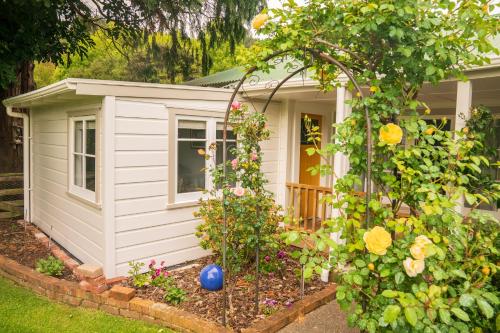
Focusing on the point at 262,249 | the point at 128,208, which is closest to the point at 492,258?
the point at 262,249

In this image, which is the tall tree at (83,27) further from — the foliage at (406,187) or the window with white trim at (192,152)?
the foliage at (406,187)

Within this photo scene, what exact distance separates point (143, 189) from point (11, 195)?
5.08 meters

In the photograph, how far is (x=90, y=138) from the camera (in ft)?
17.0

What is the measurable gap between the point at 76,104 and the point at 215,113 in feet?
6.70

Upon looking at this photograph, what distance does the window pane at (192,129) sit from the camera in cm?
→ 527

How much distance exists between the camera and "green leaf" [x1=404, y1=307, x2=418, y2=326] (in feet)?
5.51

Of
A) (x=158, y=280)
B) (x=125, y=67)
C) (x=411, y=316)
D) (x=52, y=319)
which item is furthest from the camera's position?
(x=125, y=67)

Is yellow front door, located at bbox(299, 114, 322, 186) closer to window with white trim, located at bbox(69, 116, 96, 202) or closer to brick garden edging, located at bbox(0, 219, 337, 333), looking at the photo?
brick garden edging, located at bbox(0, 219, 337, 333)

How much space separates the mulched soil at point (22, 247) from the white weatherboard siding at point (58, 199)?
308 mm

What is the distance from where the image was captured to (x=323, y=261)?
225 centimetres

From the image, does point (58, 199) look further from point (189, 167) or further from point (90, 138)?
point (189, 167)

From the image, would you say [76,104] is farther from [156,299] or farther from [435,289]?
[435,289]

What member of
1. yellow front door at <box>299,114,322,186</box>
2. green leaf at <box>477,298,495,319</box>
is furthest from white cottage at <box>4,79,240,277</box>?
green leaf at <box>477,298,495,319</box>

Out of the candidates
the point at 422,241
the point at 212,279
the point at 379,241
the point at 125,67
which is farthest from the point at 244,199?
the point at 125,67
